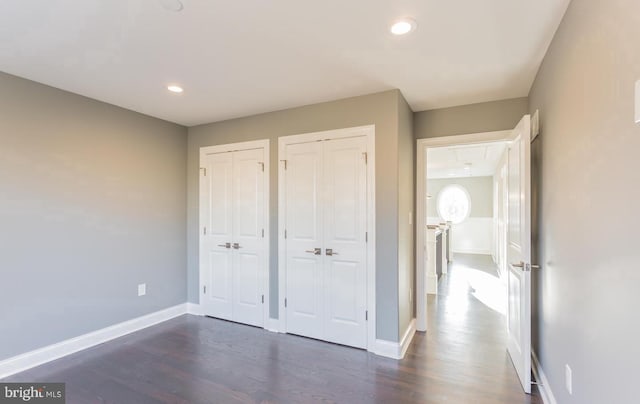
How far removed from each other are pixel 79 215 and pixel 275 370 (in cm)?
238

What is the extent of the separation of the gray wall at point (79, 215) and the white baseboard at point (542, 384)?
385cm

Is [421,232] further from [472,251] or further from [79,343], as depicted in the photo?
[472,251]

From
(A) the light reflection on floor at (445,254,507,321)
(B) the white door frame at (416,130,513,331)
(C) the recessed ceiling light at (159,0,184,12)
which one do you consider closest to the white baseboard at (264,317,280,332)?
(B) the white door frame at (416,130,513,331)

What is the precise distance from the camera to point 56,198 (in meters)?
2.72

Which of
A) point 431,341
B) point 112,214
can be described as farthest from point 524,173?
point 112,214

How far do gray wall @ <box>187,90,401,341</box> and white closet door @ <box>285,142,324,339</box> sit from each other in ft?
0.62

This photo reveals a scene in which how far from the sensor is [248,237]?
3.54m

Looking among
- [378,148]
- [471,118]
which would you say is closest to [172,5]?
[378,148]

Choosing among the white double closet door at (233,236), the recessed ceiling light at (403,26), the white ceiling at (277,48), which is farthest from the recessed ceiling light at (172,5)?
the white double closet door at (233,236)

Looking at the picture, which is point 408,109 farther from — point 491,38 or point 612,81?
point 612,81

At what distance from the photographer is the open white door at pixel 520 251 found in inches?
86.4

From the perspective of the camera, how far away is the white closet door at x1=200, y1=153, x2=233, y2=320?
3682 mm

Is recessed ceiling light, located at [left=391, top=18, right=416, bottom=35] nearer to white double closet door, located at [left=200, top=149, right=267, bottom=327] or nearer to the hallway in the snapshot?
white double closet door, located at [left=200, top=149, right=267, bottom=327]

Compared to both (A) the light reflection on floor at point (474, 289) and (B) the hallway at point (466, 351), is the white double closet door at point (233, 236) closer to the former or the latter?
(B) the hallway at point (466, 351)
